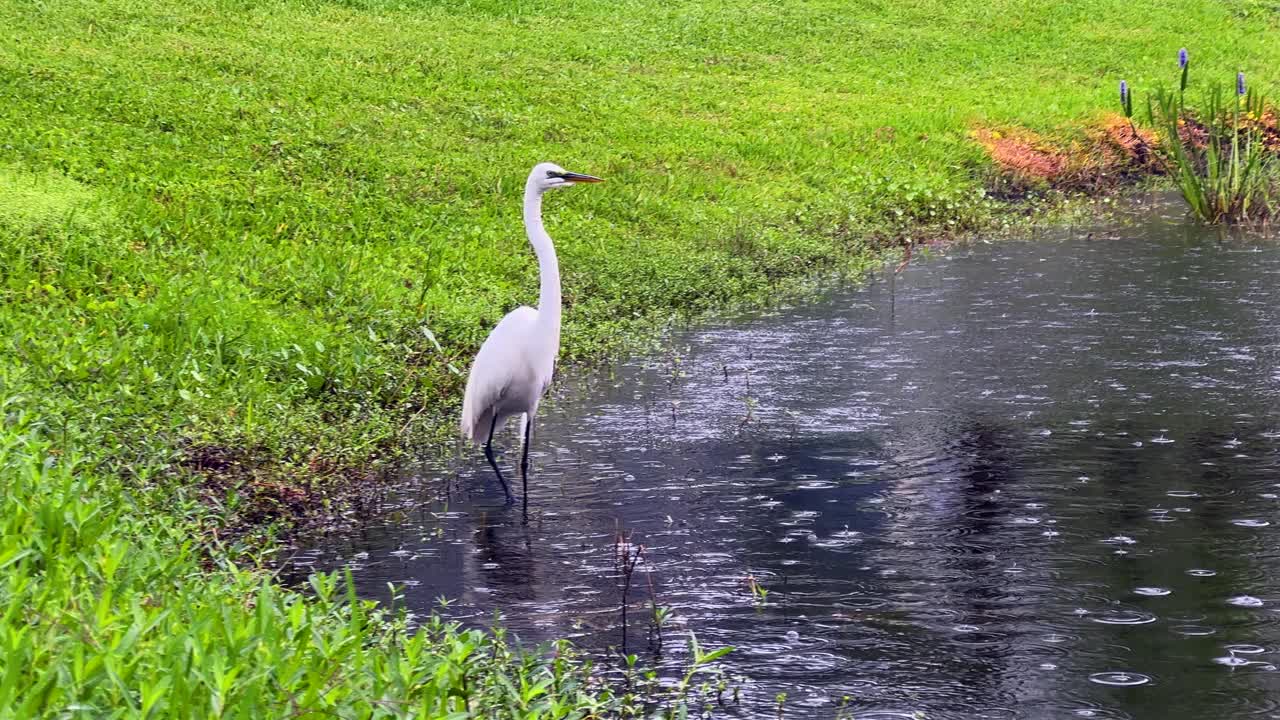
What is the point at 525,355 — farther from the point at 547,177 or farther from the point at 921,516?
the point at 921,516

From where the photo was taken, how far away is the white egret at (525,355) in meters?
8.98

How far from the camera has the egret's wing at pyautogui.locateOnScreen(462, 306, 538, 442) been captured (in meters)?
9.06

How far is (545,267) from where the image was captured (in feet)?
29.0

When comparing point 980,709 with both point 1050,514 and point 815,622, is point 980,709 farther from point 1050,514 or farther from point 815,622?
point 1050,514

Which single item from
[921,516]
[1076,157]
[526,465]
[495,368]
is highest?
[1076,157]

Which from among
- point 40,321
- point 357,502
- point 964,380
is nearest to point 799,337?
point 964,380

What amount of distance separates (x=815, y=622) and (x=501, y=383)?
297 centimetres

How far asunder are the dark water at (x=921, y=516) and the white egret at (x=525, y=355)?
38 cm

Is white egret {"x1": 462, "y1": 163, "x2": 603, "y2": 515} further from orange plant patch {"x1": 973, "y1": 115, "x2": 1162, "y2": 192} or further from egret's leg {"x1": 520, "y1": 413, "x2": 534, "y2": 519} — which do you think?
orange plant patch {"x1": 973, "y1": 115, "x2": 1162, "y2": 192}

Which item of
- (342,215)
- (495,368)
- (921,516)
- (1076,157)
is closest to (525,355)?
(495,368)

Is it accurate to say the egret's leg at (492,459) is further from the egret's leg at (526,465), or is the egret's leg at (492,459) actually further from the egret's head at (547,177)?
the egret's head at (547,177)

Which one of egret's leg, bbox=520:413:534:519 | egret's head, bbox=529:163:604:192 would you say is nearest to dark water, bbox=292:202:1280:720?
egret's leg, bbox=520:413:534:519

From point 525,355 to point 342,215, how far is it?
549 cm

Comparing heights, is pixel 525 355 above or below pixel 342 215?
below
